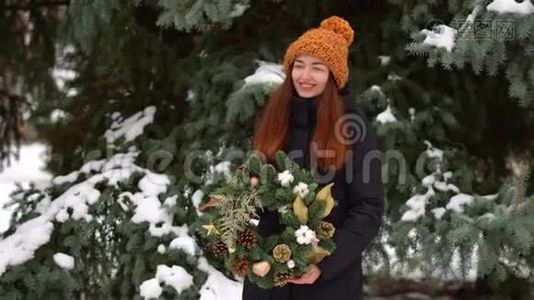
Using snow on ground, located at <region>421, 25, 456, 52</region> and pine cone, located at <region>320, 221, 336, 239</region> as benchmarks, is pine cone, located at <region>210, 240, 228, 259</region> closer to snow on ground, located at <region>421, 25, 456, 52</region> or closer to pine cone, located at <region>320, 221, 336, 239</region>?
pine cone, located at <region>320, 221, 336, 239</region>

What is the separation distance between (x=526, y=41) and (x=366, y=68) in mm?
1033

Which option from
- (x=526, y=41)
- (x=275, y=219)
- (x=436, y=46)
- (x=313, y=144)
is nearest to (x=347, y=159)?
(x=313, y=144)

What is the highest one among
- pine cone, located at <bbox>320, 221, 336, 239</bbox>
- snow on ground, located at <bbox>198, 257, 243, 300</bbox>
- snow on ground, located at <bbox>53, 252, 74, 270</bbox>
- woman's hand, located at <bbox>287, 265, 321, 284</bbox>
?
pine cone, located at <bbox>320, 221, 336, 239</bbox>

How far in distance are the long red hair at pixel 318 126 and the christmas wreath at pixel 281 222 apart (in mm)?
123

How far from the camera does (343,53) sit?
2408 millimetres

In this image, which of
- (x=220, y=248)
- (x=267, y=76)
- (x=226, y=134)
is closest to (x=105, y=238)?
(x=226, y=134)

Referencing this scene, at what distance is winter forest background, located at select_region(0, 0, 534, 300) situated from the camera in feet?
10.6

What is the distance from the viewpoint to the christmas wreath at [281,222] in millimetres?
2135

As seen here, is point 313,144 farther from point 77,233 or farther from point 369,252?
point 77,233

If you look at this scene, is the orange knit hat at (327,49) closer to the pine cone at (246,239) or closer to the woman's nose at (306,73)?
the woman's nose at (306,73)

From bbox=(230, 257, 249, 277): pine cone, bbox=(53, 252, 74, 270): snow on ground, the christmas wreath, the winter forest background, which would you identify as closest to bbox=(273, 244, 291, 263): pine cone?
the christmas wreath

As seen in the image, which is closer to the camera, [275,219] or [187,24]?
[275,219]

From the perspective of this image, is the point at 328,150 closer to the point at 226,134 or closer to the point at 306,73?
the point at 306,73

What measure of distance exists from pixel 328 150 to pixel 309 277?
40 centimetres
